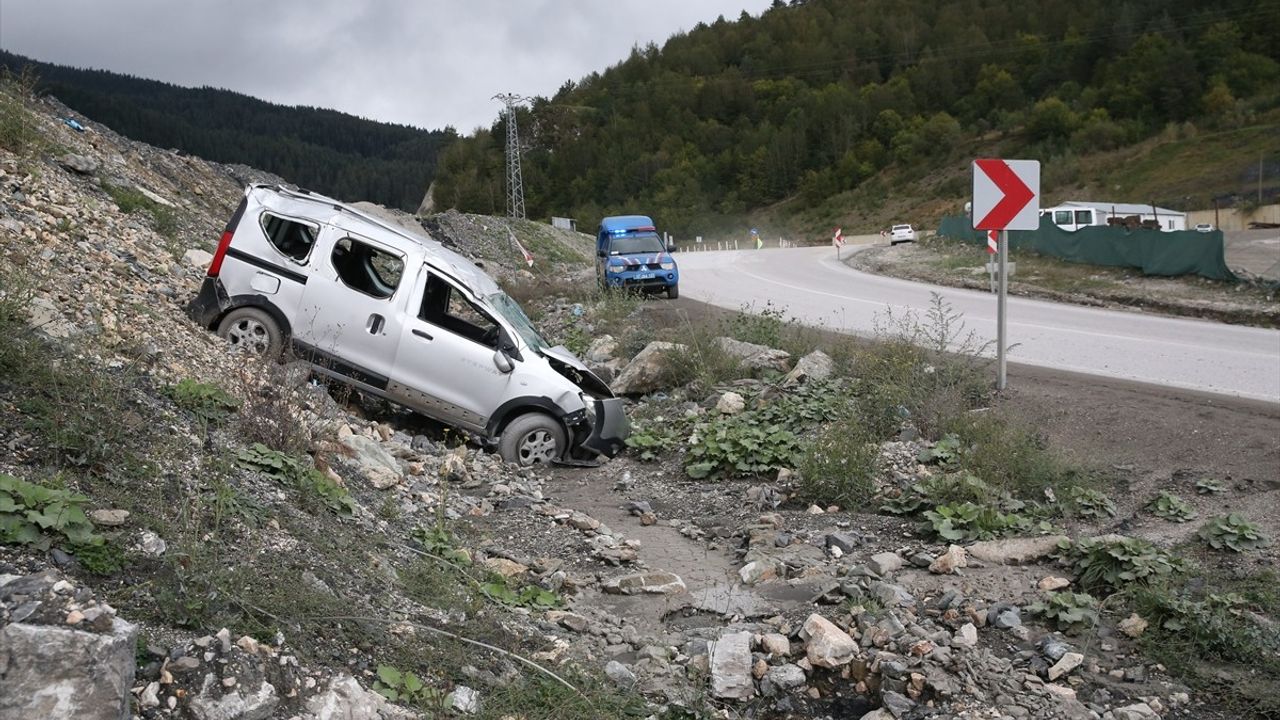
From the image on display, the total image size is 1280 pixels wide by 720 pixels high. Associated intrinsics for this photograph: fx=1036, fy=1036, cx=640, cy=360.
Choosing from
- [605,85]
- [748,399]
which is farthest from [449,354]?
[605,85]

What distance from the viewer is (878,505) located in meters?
7.47

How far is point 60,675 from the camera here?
3258 millimetres

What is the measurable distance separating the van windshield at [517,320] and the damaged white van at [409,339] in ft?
0.10

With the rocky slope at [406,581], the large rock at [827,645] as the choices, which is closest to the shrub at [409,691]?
the rocky slope at [406,581]

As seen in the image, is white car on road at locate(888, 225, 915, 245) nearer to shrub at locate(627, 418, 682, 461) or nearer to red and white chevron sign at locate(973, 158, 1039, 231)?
red and white chevron sign at locate(973, 158, 1039, 231)

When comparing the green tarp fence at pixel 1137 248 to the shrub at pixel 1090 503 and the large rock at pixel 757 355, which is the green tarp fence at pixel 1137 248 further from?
the shrub at pixel 1090 503

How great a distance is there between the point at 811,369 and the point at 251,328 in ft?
18.6

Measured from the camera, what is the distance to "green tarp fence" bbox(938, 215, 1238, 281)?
21875mm

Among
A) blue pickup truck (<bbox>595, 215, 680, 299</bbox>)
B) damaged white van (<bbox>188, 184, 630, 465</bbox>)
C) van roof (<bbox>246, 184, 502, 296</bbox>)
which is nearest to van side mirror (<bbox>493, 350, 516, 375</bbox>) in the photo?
damaged white van (<bbox>188, 184, 630, 465</bbox>)

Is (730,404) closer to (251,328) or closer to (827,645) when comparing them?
(251,328)

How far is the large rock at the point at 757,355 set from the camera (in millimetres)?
11797

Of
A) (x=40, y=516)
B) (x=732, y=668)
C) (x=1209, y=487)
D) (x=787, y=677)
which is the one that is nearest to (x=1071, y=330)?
(x=1209, y=487)

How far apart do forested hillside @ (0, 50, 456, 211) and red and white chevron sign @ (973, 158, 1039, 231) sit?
1760 inches

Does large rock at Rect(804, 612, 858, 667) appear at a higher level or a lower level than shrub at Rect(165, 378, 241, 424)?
lower
